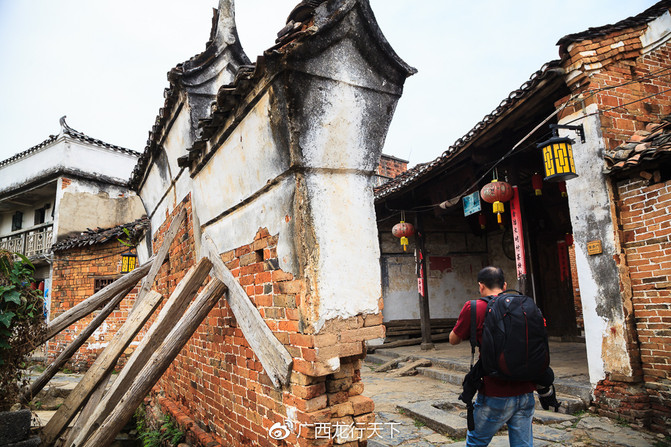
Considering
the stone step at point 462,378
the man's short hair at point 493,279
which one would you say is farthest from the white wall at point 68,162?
the man's short hair at point 493,279

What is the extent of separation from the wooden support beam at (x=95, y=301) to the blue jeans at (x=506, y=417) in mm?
3821

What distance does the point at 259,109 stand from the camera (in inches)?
104

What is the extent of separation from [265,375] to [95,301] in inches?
116

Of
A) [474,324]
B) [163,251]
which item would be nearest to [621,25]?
→ [474,324]

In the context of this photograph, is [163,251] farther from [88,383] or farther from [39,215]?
[39,215]

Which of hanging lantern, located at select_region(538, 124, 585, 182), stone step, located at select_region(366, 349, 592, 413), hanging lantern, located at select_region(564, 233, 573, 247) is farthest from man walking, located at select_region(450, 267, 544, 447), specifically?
hanging lantern, located at select_region(564, 233, 573, 247)

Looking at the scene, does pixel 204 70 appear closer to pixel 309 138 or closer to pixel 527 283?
pixel 309 138

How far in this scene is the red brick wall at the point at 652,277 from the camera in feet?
14.6

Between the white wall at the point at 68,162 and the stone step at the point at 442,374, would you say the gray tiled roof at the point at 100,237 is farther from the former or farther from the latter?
the stone step at the point at 442,374

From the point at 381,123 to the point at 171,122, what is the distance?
318cm

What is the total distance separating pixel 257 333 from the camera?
277 centimetres

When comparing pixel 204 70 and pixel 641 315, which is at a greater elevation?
pixel 204 70

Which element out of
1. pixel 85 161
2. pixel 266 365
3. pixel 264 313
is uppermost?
pixel 85 161

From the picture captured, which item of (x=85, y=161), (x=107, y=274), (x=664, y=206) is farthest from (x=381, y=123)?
(x=85, y=161)
